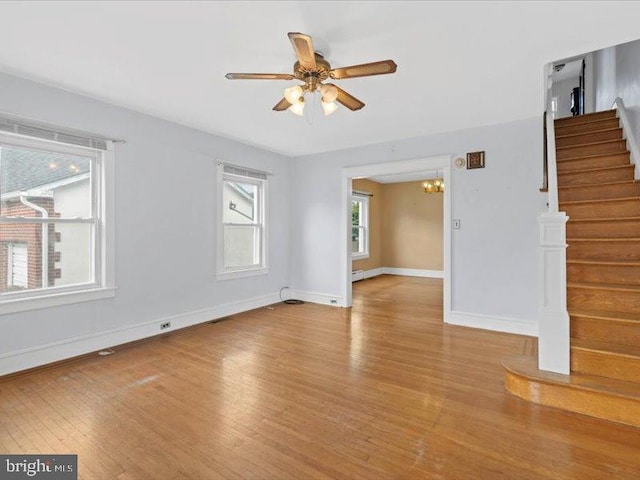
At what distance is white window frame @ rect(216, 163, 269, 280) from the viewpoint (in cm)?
452

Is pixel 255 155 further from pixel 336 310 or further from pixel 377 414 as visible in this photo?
pixel 377 414

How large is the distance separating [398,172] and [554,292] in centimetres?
281

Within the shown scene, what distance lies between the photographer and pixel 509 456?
1.74 m

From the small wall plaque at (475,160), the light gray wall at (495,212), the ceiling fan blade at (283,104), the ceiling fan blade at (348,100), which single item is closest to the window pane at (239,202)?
the light gray wall at (495,212)

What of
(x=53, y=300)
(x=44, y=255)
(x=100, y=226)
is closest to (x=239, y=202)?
(x=100, y=226)

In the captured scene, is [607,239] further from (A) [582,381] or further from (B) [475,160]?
(B) [475,160]

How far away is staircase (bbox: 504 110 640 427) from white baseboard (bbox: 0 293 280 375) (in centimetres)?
353

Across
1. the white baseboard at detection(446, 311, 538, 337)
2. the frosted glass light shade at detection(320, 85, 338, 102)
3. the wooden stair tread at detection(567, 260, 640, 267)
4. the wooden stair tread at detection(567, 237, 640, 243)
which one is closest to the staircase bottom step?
the wooden stair tread at detection(567, 260, 640, 267)

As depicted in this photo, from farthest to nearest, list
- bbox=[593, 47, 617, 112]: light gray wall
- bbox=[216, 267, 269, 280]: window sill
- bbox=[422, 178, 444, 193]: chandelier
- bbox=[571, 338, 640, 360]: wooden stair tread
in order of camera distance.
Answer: bbox=[422, 178, 444, 193]: chandelier < bbox=[216, 267, 269, 280]: window sill < bbox=[593, 47, 617, 112]: light gray wall < bbox=[571, 338, 640, 360]: wooden stair tread

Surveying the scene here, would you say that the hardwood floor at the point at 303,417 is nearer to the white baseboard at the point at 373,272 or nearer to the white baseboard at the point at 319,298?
the white baseboard at the point at 319,298

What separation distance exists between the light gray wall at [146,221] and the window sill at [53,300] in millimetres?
55

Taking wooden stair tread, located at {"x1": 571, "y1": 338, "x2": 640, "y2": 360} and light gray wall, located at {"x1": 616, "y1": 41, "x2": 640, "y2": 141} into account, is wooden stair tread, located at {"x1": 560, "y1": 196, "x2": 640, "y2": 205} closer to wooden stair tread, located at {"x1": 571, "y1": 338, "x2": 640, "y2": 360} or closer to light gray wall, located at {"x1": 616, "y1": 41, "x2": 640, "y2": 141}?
light gray wall, located at {"x1": 616, "y1": 41, "x2": 640, "y2": 141}

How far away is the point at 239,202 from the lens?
4.97 meters

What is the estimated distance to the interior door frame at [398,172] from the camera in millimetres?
4293
